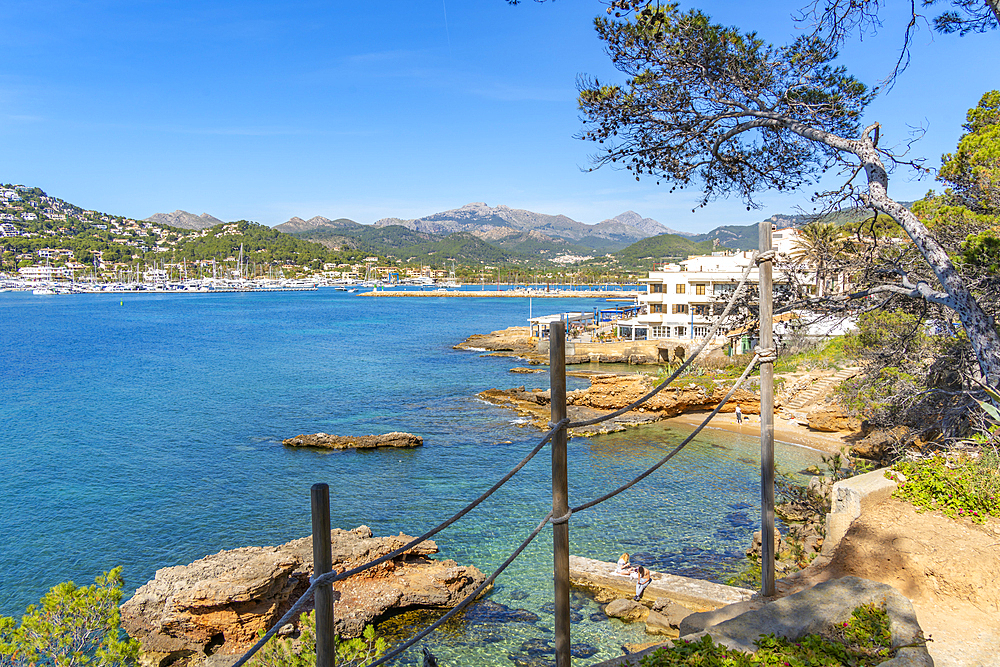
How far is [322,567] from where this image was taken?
2908mm

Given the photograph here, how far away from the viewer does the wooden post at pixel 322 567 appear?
9.20 ft

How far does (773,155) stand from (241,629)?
38.4ft

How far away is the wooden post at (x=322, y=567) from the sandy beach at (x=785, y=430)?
850 inches

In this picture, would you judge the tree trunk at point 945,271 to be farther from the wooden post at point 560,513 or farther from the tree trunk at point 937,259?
the wooden post at point 560,513

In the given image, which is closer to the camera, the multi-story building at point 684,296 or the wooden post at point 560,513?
the wooden post at point 560,513

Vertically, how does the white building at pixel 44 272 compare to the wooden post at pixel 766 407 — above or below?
above

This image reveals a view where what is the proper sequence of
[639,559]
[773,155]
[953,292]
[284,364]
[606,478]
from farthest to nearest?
[284,364] < [606,478] < [639,559] < [773,155] < [953,292]

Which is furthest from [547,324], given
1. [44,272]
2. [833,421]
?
[44,272]

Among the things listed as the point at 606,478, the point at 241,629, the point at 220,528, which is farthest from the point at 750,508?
the point at 220,528

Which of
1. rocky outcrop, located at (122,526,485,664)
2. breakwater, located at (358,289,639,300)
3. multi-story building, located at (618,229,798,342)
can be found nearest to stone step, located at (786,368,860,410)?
multi-story building, located at (618,229,798,342)

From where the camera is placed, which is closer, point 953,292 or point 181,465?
point 953,292

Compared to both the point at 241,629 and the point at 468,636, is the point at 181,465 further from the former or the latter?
the point at 468,636

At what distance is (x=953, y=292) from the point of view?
26.1 ft

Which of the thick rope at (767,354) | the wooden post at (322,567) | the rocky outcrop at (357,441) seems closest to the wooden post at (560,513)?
the wooden post at (322,567)
